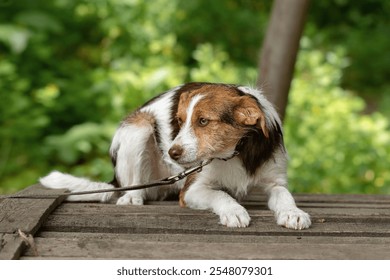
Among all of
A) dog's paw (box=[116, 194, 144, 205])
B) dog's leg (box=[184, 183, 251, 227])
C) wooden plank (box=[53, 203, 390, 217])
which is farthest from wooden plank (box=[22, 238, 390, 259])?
dog's paw (box=[116, 194, 144, 205])

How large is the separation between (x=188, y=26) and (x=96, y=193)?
5.36 metres

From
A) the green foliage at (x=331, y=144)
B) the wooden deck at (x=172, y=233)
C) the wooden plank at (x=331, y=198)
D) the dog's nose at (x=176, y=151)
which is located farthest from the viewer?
the green foliage at (x=331, y=144)

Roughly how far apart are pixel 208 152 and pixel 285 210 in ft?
1.61

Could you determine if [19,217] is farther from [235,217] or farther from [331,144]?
[331,144]

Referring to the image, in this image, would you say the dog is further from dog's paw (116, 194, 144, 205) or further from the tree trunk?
the tree trunk

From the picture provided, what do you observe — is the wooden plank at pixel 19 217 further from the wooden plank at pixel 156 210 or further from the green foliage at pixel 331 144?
the green foliage at pixel 331 144

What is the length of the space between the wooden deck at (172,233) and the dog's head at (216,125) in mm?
335

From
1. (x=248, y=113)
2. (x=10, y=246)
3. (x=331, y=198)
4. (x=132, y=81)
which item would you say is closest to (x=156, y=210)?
(x=248, y=113)

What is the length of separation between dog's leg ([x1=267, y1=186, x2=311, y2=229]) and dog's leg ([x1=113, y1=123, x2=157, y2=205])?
0.85m

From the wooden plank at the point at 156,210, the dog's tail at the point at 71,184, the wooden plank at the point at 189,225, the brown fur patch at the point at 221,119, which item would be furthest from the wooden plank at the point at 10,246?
the dog's tail at the point at 71,184

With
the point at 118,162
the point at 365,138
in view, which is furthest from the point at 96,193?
the point at 365,138

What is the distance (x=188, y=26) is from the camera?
8.59 metres

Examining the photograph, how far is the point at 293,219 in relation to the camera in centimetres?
289

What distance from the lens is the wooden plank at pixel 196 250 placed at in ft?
7.82
